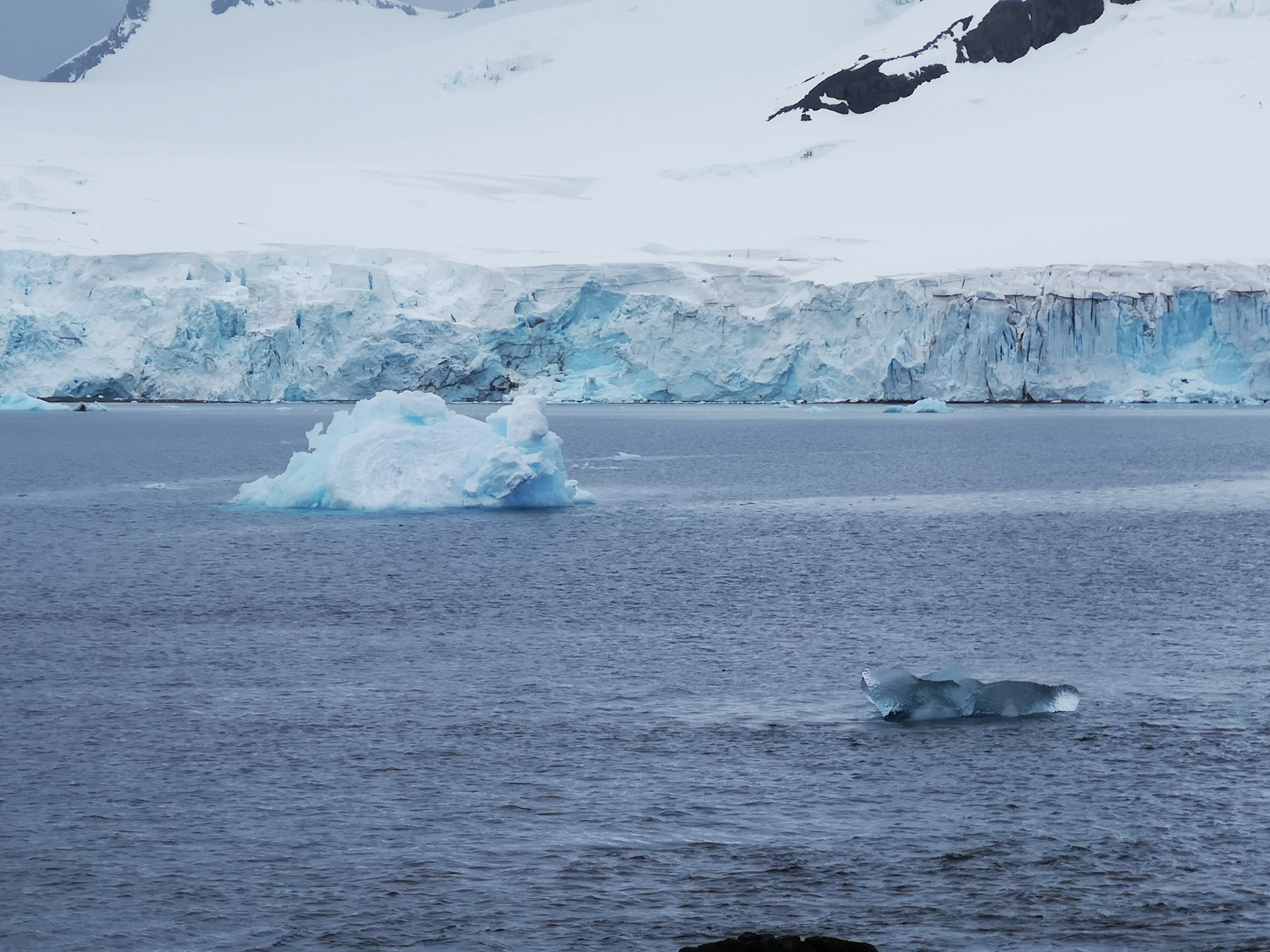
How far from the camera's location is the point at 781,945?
5.78 m

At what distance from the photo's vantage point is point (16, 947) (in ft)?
24.5

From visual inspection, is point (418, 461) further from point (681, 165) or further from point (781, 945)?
point (681, 165)

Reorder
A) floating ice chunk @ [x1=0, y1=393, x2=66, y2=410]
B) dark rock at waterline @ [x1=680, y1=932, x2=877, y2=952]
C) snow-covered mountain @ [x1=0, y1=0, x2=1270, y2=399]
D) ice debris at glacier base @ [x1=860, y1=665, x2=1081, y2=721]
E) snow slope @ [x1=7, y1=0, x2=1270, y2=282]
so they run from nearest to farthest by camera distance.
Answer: dark rock at waterline @ [x1=680, y1=932, x2=877, y2=952] → ice debris at glacier base @ [x1=860, y1=665, x2=1081, y2=721] → floating ice chunk @ [x1=0, y1=393, x2=66, y2=410] → snow-covered mountain @ [x1=0, y1=0, x2=1270, y2=399] → snow slope @ [x1=7, y1=0, x2=1270, y2=282]

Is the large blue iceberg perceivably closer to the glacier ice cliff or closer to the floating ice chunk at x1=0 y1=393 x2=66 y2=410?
the floating ice chunk at x1=0 y1=393 x2=66 y2=410

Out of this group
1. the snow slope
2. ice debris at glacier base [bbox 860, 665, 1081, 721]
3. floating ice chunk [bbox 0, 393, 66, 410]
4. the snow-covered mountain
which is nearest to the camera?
ice debris at glacier base [bbox 860, 665, 1081, 721]

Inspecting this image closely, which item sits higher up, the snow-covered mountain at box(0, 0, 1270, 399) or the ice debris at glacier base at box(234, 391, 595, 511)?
the snow-covered mountain at box(0, 0, 1270, 399)

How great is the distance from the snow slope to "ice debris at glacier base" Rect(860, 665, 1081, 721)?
56.0 m

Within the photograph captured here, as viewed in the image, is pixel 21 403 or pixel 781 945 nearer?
pixel 781 945

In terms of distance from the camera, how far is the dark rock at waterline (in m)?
5.79

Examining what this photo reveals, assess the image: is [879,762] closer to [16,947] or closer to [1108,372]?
[16,947]

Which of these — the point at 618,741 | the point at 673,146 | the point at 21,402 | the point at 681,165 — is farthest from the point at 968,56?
the point at 618,741

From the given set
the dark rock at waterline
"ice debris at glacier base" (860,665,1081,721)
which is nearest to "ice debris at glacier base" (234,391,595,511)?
"ice debris at glacier base" (860,665,1081,721)

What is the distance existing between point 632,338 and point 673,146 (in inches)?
2540

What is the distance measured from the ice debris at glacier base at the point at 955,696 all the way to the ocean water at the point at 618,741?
0.17 m
